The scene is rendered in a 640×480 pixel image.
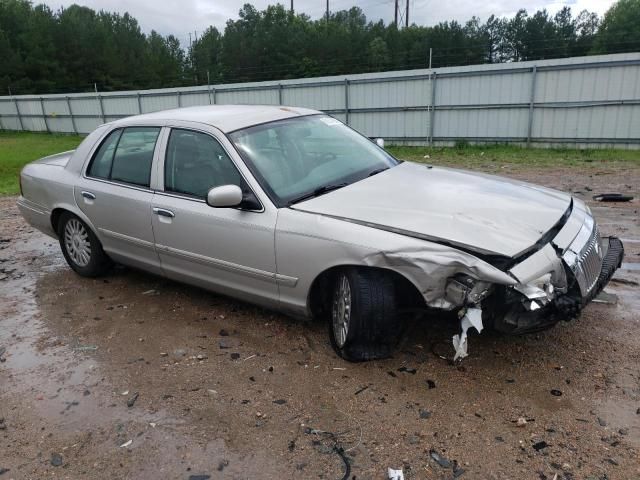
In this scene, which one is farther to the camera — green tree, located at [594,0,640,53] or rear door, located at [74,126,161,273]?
green tree, located at [594,0,640,53]

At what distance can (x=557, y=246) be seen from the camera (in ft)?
9.64

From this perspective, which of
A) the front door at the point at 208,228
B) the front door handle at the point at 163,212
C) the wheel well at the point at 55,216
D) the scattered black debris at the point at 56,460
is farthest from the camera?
the wheel well at the point at 55,216

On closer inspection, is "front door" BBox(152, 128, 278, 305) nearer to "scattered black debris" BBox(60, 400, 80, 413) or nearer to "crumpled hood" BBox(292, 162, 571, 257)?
"crumpled hood" BBox(292, 162, 571, 257)

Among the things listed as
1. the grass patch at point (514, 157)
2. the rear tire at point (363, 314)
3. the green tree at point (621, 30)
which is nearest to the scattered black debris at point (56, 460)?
the rear tire at point (363, 314)

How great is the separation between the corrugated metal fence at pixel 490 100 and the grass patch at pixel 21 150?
24.5ft

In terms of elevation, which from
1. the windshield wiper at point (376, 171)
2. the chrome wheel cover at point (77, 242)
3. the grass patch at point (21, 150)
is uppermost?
the windshield wiper at point (376, 171)

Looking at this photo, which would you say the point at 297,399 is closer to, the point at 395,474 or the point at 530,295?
the point at 395,474

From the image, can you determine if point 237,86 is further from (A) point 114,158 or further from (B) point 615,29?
(B) point 615,29

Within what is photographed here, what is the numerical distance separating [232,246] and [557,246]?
2084 mm

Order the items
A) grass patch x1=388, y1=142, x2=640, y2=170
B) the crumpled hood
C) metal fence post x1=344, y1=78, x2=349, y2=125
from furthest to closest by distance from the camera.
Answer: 1. metal fence post x1=344, y1=78, x2=349, y2=125
2. grass patch x1=388, y1=142, x2=640, y2=170
3. the crumpled hood

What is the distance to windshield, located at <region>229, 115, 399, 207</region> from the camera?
3607 mm

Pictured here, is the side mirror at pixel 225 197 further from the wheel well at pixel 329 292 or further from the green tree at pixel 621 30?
the green tree at pixel 621 30

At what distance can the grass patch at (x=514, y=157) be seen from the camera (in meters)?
10.9

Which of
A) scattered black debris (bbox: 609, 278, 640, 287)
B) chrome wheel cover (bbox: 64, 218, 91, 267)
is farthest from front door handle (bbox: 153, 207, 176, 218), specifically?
scattered black debris (bbox: 609, 278, 640, 287)
